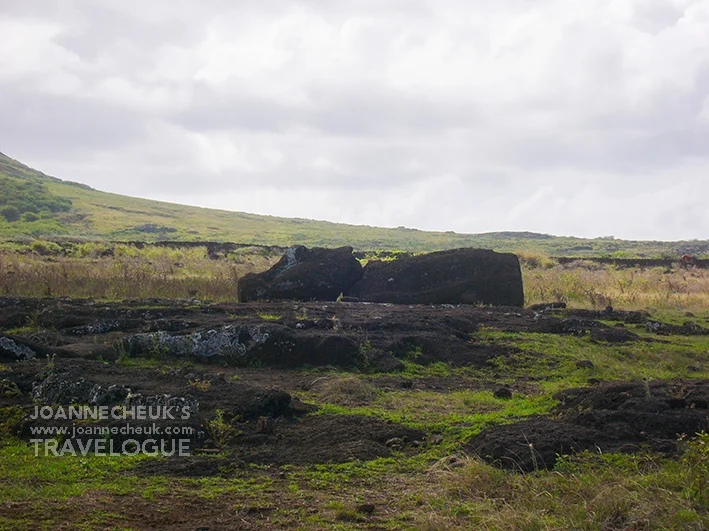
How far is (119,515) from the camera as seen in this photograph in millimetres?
5117

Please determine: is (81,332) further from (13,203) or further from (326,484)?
(13,203)

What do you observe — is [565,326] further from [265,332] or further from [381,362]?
[265,332]

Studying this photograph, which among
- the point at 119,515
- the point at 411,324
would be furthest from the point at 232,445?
the point at 411,324

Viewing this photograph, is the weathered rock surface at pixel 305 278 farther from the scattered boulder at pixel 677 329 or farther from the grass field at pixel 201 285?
the scattered boulder at pixel 677 329

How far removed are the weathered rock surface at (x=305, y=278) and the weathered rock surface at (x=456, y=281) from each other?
84cm

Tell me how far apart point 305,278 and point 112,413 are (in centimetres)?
1362

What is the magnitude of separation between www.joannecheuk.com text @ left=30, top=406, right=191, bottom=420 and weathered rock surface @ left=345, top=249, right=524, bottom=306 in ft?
44.3

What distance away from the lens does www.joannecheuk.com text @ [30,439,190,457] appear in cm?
671

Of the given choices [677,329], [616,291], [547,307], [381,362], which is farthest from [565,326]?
[616,291]

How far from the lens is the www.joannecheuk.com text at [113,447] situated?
→ 264 inches

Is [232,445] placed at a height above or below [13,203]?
below

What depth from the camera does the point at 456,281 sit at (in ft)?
67.9

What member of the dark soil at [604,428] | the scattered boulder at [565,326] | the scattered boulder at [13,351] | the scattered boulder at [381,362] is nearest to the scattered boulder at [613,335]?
the scattered boulder at [565,326]

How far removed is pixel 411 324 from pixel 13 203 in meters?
68.4
